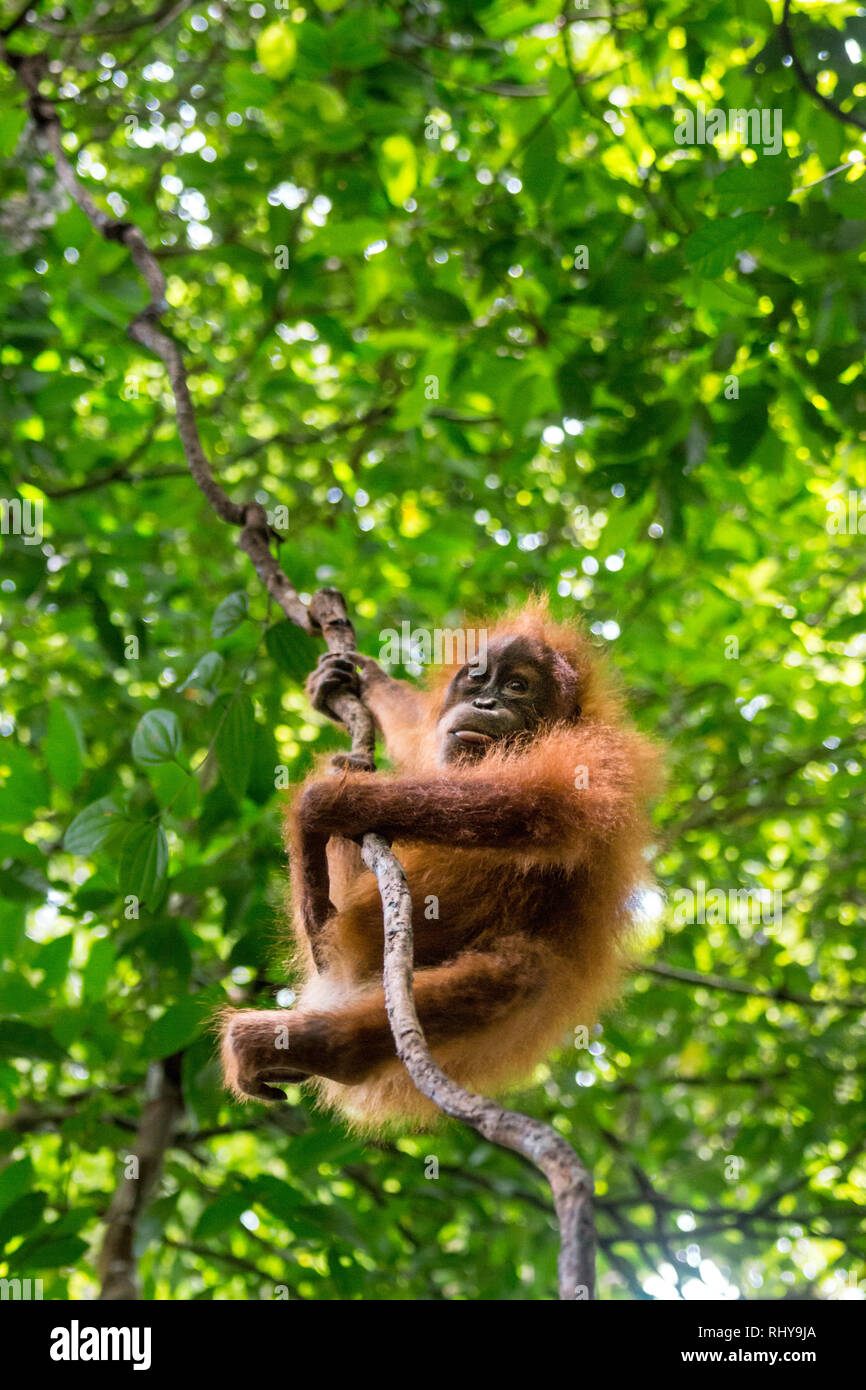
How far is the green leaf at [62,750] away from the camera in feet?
9.46

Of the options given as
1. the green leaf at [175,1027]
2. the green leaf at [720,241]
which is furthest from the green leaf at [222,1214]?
the green leaf at [720,241]

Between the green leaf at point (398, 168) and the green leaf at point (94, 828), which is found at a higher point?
the green leaf at point (398, 168)

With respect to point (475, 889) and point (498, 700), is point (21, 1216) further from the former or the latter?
point (498, 700)

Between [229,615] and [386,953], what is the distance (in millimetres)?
1504

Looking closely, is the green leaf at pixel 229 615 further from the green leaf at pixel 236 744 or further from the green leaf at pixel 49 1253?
the green leaf at pixel 49 1253

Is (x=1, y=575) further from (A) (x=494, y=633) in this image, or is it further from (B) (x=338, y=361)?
(B) (x=338, y=361)

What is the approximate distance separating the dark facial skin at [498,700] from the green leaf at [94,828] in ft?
2.57

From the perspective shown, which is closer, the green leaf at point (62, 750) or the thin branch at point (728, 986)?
the green leaf at point (62, 750)

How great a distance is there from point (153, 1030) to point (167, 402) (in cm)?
387

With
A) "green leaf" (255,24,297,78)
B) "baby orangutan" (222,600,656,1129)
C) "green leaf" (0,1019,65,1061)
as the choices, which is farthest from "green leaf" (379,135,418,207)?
"green leaf" (0,1019,65,1061)

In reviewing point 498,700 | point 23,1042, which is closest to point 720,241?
point 498,700

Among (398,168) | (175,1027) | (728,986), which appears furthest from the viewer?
(728,986)

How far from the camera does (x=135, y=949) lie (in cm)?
308

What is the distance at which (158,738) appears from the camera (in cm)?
260
